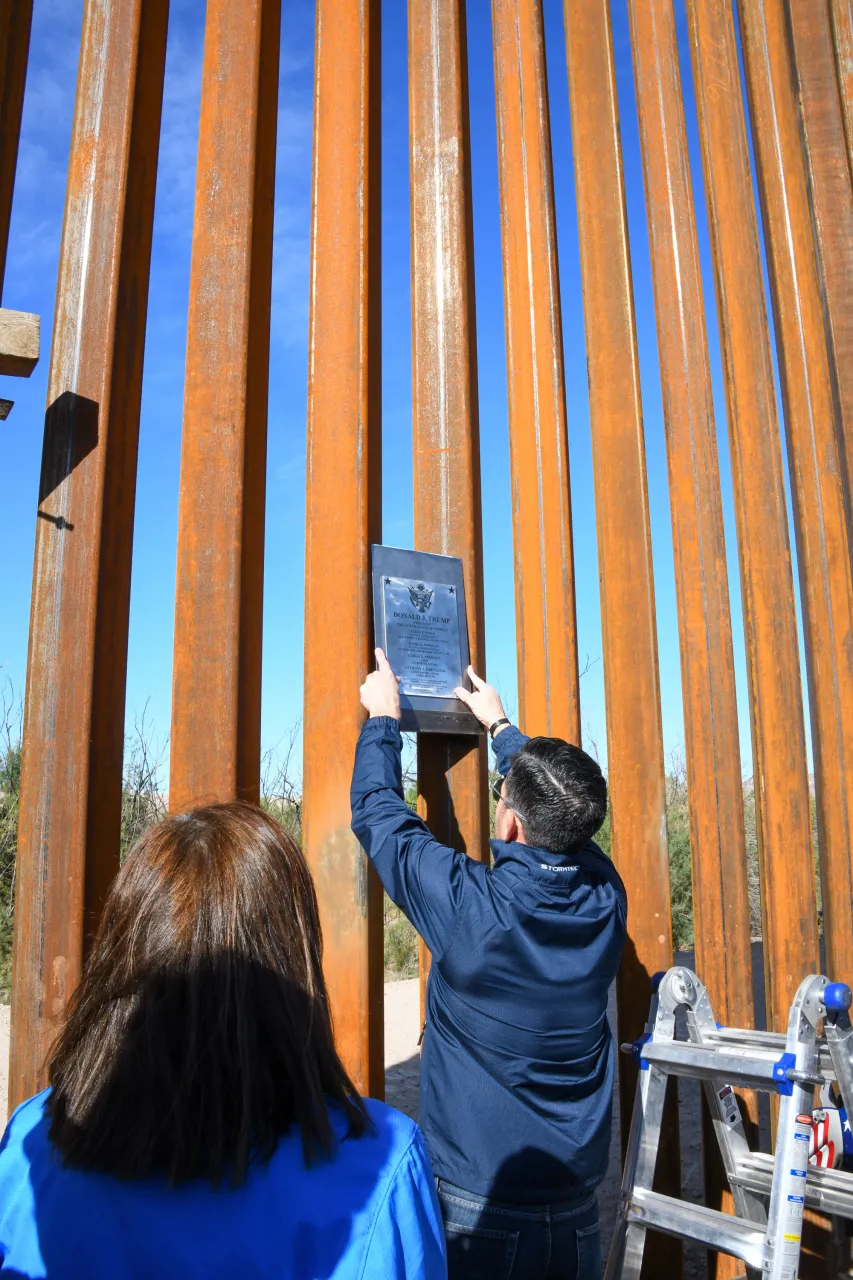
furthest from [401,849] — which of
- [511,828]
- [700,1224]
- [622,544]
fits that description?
[622,544]

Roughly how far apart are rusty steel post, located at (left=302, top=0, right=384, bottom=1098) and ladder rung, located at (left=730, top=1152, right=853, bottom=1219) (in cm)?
114

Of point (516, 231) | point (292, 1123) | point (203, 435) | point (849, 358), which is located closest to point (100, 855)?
point (203, 435)

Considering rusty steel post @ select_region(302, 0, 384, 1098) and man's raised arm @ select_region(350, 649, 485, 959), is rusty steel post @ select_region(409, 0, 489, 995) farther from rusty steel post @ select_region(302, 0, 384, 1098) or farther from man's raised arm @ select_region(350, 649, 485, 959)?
A: man's raised arm @ select_region(350, 649, 485, 959)

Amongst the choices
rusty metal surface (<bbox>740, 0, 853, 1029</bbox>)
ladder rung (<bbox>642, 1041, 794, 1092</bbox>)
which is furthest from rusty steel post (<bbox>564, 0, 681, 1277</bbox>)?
rusty metal surface (<bbox>740, 0, 853, 1029</bbox>)

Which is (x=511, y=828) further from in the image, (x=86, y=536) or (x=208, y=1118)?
(x=208, y=1118)

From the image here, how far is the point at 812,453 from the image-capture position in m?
4.36

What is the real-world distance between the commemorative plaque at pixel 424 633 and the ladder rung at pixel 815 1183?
154 cm

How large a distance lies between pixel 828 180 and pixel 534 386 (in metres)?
2.29

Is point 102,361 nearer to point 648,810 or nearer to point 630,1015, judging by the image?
point 648,810

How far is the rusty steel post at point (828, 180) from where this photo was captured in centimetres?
437

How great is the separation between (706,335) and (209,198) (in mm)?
2146

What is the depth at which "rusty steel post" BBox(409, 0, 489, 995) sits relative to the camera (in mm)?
2809

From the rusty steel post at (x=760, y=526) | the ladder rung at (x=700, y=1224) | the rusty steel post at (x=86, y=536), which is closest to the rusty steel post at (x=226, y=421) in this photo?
the rusty steel post at (x=86, y=536)


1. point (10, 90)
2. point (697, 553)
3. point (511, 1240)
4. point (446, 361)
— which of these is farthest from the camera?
point (697, 553)
